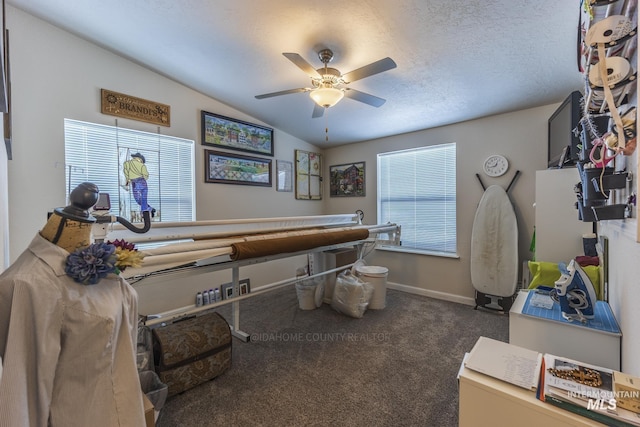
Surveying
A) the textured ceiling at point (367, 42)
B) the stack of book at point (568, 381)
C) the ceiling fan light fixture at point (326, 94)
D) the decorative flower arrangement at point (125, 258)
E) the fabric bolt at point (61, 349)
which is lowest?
the stack of book at point (568, 381)

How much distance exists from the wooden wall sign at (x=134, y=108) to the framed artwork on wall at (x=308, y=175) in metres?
1.98

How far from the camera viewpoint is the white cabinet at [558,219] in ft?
6.97

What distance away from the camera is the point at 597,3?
0.81 m

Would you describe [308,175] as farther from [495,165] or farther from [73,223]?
[73,223]

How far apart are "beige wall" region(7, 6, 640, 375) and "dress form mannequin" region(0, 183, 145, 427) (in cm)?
110

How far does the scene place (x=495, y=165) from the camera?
3143 mm

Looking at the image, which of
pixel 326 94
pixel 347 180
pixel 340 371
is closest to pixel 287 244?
pixel 340 371

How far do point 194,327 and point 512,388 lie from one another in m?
1.89

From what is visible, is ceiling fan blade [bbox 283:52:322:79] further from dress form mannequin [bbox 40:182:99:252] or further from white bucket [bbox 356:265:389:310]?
white bucket [bbox 356:265:389:310]

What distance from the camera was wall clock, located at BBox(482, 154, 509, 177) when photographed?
3.08 metres

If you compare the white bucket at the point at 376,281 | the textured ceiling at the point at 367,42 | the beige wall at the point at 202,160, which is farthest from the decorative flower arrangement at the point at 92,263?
the white bucket at the point at 376,281

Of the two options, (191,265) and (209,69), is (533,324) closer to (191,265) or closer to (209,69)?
(191,265)

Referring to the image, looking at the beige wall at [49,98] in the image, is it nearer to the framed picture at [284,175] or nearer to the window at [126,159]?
the window at [126,159]

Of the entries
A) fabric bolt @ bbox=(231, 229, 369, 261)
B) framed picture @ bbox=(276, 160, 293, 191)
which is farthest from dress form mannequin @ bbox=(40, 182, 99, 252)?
framed picture @ bbox=(276, 160, 293, 191)
